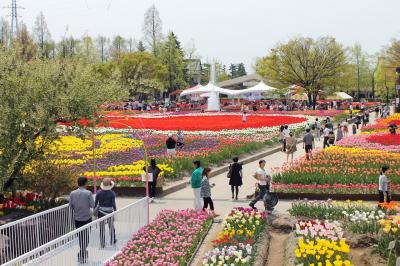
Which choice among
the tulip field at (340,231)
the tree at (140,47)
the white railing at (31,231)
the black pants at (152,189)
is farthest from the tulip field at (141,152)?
the tree at (140,47)

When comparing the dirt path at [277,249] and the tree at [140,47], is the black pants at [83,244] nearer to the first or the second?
the dirt path at [277,249]

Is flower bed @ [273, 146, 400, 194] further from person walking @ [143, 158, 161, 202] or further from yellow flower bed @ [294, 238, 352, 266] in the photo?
yellow flower bed @ [294, 238, 352, 266]

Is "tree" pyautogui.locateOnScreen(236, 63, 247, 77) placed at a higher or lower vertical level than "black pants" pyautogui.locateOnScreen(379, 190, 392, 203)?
higher

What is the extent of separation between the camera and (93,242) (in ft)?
34.0

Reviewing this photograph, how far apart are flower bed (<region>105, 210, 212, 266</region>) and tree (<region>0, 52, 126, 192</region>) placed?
3.21 m

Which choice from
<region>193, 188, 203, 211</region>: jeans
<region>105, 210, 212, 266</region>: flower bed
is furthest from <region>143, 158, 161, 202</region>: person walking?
<region>105, 210, 212, 266</region>: flower bed

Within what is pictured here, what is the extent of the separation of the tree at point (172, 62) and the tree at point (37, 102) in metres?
82.6

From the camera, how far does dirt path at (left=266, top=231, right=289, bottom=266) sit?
1065 centimetres

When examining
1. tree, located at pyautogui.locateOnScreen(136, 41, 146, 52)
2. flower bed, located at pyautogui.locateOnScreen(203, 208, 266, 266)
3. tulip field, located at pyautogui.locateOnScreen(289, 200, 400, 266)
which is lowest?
flower bed, located at pyautogui.locateOnScreen(203, 208, 266, 266)

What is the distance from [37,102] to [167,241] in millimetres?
4544

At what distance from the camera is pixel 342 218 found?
12.4 m

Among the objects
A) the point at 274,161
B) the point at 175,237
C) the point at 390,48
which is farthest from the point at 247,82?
the point at 175,237

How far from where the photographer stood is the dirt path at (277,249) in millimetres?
10648

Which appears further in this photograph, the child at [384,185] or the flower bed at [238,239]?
the child at [384,185]
